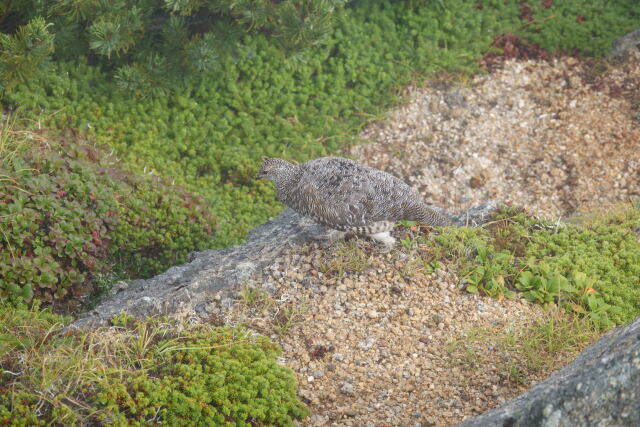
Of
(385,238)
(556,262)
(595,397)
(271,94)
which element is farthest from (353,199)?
(271,94)

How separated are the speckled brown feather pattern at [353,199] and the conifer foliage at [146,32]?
272 cm

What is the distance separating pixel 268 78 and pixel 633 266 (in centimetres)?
546

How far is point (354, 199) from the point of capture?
6.05 metres

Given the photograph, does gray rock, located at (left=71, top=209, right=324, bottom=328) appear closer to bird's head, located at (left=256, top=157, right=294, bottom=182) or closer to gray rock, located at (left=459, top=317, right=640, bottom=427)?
bird's head, located at (left=256, top=157, right=294, bottom=182)

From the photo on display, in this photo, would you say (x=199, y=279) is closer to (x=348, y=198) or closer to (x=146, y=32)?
(x=348, y=198)

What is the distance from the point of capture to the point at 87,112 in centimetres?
873

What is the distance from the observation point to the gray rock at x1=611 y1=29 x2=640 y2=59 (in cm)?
1023

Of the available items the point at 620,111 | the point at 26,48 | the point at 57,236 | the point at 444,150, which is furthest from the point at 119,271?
the point at 620,111

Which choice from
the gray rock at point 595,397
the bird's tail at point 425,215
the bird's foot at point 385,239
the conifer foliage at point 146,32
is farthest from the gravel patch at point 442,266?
the conifer foliage at point 146,32

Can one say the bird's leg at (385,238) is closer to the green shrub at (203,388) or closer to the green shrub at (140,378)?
the green shrub at (140,378)

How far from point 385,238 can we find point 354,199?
618mm

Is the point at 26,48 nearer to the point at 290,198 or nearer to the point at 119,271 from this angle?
the point at 119,271

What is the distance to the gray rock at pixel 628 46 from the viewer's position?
1023 centimetres

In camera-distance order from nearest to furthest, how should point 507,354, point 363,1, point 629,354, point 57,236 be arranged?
point 629,354 → point 507,354 → point 57,236 → point 363,1
